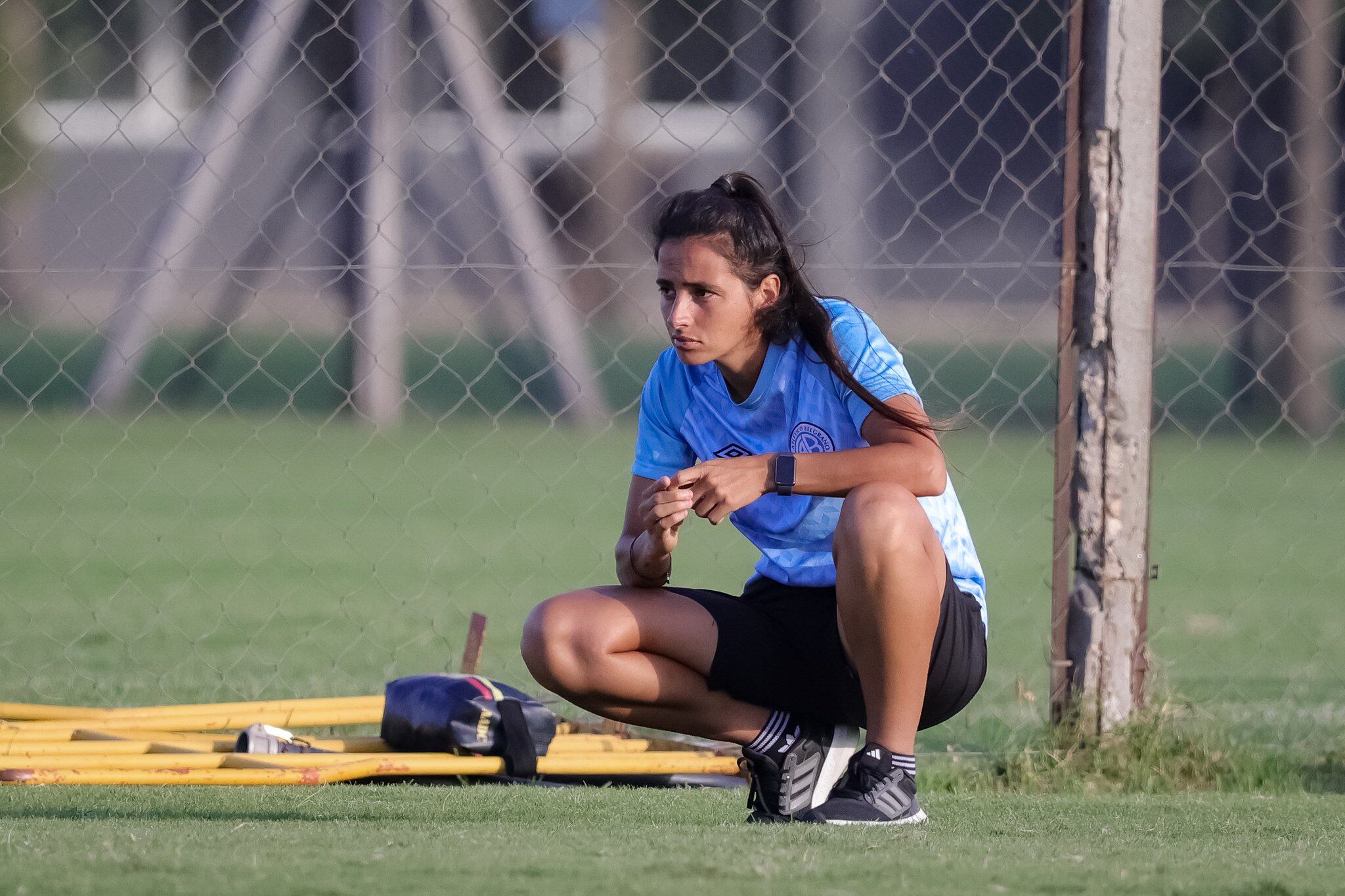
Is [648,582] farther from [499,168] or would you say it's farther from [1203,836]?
[499,168]

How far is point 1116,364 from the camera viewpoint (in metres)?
3.79

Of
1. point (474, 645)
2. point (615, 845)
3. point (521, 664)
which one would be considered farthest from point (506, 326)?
point (615, 845)

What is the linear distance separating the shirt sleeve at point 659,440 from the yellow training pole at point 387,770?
81 centimetres

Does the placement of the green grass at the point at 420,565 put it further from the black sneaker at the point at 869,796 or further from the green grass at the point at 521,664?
the black sneaker at the point at 869,796

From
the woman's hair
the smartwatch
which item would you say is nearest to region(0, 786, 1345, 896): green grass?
the smartwatch

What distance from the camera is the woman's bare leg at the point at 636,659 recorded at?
2850mm

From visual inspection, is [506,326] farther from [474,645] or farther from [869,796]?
[869,796]

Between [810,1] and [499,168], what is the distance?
15478mm

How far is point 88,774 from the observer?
3219 millimetres

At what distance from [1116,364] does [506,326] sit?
21.8 metres

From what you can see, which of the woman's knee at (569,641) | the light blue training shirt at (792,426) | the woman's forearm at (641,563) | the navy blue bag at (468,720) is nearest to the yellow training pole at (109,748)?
the navy blue bag at (468,720)

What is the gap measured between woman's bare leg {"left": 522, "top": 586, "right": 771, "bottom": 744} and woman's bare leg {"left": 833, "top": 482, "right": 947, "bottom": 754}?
297 millimetres

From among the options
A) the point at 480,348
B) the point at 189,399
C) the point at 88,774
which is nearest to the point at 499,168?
the point at 189,399

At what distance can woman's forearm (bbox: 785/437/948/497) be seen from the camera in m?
2.72
